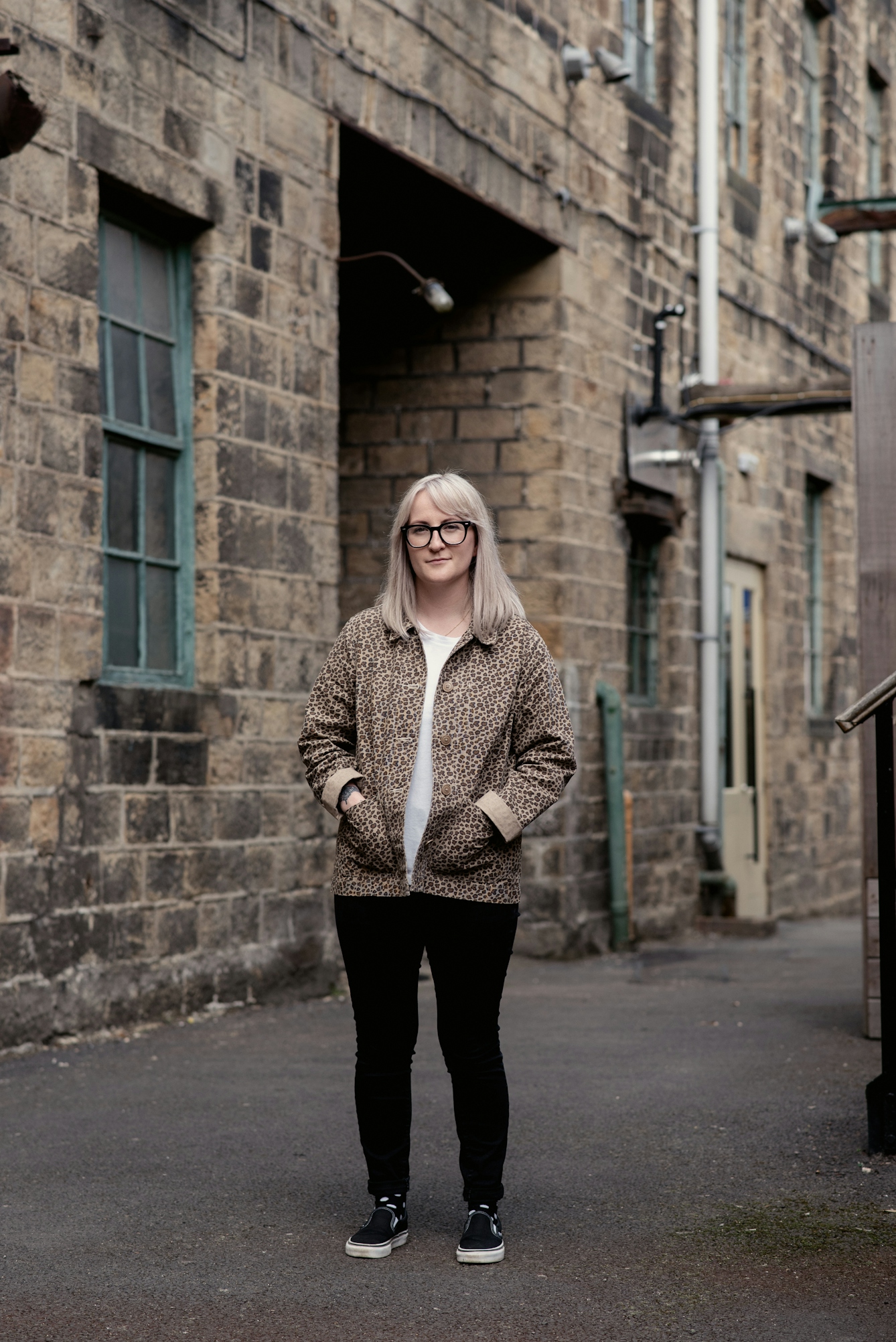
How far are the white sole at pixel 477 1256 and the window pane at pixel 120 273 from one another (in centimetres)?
461

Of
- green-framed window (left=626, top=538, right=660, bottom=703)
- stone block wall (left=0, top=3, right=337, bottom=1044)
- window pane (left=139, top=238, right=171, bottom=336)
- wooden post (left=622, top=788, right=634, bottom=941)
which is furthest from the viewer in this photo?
green-framed window (left=626, top=538, right=660, bottom=703)

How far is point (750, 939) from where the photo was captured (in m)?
12.8

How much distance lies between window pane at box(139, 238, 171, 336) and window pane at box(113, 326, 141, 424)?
0.16 metres

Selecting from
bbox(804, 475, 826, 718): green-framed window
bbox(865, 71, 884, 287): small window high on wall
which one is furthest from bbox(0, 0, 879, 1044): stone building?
bbox(865, 71, 884, 287): small window high on wall

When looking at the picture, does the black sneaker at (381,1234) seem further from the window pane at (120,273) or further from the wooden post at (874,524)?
the window pane at (120,273)

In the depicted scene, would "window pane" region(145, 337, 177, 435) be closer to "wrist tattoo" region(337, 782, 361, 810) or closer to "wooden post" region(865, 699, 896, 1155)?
"wooden post" region(865, 699, 896, 1155)

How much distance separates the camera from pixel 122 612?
24.9 feet

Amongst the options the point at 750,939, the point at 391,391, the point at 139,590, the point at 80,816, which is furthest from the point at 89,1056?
the point at 750,939

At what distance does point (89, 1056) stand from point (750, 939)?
6983mm

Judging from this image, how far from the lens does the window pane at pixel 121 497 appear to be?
24.6 ft

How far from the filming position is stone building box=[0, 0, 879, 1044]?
6.92 meters

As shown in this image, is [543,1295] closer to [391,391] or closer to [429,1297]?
[429,1297]

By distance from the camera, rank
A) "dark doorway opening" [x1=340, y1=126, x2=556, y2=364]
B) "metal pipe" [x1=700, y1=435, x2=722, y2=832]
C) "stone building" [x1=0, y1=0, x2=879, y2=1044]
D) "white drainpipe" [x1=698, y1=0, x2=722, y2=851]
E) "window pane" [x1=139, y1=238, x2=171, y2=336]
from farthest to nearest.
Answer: "metal pipe" [x1=700, y1=435, x2=722, y2=832]
"white drainpipe" [x1=698, y1=0, x2=722, y2=851]
"dark doorway opening" [x1=340, y1=126, x2=556, y2=364]
"window pane" [x1=139, y1=238, x2=171, y2=336]
"stone building" [x1=0, y1=0, x2=879, y2=1044]

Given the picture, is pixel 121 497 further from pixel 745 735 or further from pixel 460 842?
pixel 745 735
